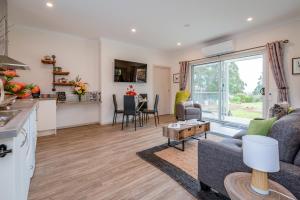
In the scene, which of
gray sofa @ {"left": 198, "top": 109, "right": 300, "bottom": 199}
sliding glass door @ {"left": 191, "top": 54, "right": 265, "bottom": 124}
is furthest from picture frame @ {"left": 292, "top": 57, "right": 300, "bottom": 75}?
gray sofa @ {"left": 198, "top": 109, "right": 300, "bottom": 199}

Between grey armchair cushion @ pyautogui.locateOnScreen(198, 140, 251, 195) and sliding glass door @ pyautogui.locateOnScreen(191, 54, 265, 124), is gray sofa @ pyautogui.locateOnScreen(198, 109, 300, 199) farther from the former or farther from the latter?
sliding glass door @ pyautogui.locateOnScreen(191, 54, 265, 124)

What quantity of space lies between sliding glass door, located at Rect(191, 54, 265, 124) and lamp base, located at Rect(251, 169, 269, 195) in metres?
3.95

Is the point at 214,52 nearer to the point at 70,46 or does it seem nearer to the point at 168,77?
the point at 168,77

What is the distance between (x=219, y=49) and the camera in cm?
466

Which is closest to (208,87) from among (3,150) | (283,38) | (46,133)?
(283,38)

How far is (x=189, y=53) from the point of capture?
19.4 ft

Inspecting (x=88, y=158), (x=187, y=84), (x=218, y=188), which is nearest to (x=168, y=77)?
(x=187, y=84)

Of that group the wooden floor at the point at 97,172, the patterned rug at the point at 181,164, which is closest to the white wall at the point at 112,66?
the wooden floor at the point at 97,172

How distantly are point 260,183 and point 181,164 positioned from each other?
149cm

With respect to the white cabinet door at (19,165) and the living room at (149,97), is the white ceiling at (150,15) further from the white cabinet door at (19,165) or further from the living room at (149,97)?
the white cabinet door at (19,165)

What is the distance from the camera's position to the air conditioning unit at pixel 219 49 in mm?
4448

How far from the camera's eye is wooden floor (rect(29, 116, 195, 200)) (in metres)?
1.65

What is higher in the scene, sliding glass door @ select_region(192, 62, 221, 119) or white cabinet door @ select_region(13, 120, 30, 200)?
sliding glass door @ select_region(192, 62, 221, 119)

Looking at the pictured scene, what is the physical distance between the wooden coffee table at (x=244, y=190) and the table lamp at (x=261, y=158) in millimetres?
34
